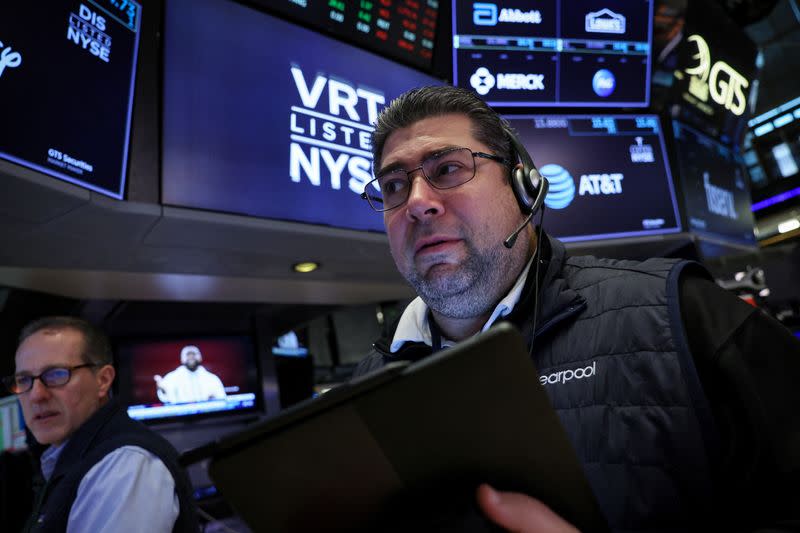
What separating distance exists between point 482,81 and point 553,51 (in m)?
0.44

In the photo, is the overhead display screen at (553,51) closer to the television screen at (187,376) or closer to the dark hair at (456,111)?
the dark hair at (456,111)

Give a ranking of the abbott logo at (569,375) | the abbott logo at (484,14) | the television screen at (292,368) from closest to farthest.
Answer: the abbott logo at (569,375) < the abbott logo at (484,14) < the television screen at (292,368)

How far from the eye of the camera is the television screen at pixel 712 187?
3.39m

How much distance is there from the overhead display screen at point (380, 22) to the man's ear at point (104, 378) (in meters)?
1.74

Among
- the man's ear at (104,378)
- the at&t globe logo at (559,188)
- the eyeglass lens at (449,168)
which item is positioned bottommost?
the man's ear at (104,378)

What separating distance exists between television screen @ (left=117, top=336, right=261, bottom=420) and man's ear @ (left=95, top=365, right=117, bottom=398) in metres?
1.71

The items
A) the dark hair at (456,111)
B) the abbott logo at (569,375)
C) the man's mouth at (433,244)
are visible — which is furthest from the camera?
the dark hair at (456,111)

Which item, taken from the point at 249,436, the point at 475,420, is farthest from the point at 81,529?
the point at 475,420

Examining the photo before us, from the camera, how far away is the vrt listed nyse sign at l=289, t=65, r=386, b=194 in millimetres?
2580

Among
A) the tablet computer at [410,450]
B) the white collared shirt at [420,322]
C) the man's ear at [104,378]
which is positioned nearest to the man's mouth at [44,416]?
the man's ear at [104,378]

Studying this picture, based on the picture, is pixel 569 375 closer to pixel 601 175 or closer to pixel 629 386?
pixel 629 386

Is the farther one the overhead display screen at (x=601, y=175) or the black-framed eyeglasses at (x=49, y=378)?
the overhead display screen at (x=601, y=175)

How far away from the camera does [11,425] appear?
3711mm

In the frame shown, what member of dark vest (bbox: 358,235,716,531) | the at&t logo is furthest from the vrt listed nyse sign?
dark vest (bbox: 358,235,716,531)
